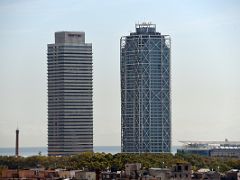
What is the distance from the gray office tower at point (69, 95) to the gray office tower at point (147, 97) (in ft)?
22.9

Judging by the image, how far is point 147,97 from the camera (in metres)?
165

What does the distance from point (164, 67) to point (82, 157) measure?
66231 mm

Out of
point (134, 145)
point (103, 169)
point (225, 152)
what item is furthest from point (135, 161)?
point (225, 152)

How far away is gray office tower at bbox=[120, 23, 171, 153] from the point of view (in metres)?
164

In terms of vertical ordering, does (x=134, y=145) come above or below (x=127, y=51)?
below

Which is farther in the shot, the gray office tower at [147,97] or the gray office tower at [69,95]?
the gray office tower at [147,97]

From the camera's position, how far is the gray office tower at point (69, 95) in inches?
6245

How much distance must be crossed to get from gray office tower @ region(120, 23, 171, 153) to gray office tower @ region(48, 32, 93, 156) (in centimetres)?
699

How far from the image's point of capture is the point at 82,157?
101312mm

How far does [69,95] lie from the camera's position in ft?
533

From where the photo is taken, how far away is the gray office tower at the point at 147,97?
164 meters

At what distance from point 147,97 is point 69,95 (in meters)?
11.5

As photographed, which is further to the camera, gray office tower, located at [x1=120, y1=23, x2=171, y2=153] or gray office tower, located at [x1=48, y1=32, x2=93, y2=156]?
gray office tower, located at [x1=120, y1=23, x2=171, y2=153]

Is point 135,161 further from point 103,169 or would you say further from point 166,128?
point 166,128
